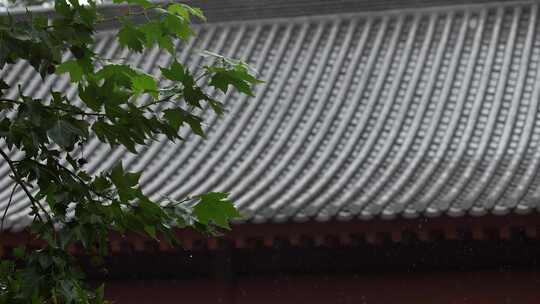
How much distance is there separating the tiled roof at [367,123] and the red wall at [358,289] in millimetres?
609

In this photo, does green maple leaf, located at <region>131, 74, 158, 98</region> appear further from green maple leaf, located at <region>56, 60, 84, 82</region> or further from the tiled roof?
the tiled roof

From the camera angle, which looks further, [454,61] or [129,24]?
[454,61]

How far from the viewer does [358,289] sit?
755 cm

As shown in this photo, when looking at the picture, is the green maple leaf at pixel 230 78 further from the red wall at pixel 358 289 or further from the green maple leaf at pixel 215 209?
the red wall at pixel 358 289

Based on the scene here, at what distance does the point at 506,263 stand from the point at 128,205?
461 cm

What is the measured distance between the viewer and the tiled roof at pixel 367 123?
7.17 metres

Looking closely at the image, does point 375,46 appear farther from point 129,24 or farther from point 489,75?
point 129,24

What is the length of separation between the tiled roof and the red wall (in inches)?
24.0

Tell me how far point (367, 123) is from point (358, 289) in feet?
5.47

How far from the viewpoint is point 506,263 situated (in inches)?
285

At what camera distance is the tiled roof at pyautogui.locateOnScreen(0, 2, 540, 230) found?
7.17m

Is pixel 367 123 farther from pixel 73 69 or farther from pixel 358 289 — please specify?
pixel 73 69

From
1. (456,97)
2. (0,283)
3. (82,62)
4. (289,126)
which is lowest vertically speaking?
(0,283)

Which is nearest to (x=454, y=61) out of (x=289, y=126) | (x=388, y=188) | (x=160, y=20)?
(x=289, y=126)
